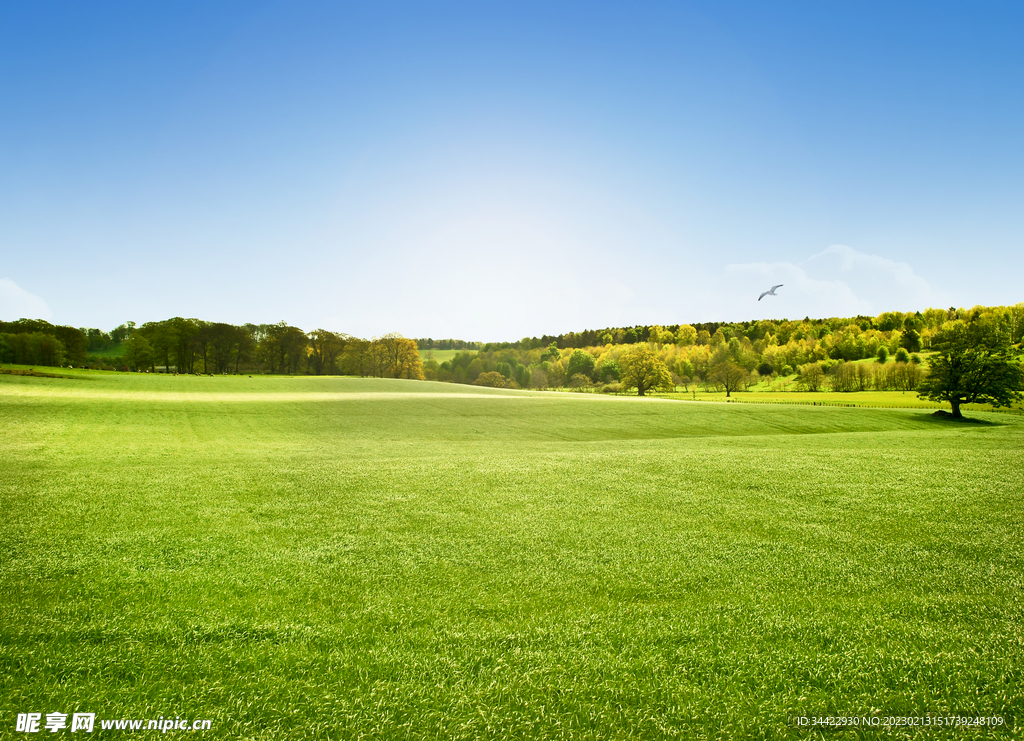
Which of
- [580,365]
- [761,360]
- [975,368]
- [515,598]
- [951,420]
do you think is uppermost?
[761,360]

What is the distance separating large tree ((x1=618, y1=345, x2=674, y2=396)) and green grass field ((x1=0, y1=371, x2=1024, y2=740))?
75946mm

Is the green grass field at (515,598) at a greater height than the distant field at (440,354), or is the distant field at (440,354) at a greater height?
the distant field at (440,354)

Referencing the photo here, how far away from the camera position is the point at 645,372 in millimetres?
91188

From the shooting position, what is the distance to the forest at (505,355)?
80000mm

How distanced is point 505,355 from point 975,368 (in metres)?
109

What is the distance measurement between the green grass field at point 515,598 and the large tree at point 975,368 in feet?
111

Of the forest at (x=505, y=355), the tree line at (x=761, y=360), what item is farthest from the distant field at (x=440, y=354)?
the tree line at (x=761, y=360)

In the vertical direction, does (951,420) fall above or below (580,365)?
below

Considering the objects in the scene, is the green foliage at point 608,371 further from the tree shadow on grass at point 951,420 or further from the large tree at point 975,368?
the large tree at point 975,368

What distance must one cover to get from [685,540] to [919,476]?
10.2m

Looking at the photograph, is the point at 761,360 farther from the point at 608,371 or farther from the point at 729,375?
the point at 608,371

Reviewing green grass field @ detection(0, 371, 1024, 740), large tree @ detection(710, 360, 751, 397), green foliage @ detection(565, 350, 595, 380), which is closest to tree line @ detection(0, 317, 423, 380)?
green foliage @ detection(565, 350, 595, 380)

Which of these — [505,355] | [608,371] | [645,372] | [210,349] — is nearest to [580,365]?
[608,371]

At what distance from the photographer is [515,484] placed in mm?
13695
